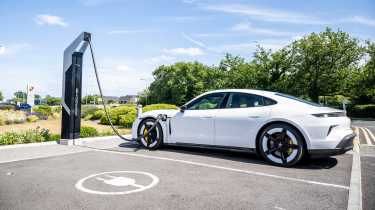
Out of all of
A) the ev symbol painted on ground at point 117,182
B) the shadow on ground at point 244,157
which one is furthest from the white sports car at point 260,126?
the ev symbol painted on ground at point 117,182

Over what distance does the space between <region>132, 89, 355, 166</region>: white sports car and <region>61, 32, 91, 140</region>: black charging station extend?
2.16 m

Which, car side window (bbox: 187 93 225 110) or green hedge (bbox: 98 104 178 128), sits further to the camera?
green hedge (bbox: 98 104 178 128)

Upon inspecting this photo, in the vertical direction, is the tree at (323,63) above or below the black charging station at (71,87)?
above

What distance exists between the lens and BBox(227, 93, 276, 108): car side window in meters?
5.31

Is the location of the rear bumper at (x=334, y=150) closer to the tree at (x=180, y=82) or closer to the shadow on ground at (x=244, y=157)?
the shadow on ground at (x=244, y=157)

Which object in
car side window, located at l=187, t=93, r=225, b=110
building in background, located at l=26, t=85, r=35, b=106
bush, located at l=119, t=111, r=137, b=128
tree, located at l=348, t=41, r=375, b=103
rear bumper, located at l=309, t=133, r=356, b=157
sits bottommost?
rear bumper, located at l=309, t=133, r=356, b=157

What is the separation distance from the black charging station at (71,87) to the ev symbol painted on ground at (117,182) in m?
3.31

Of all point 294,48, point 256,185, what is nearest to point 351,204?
point 256,185

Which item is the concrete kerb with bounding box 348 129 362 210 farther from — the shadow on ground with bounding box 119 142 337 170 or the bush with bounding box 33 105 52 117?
the bush with bounding box 33 105 52 117

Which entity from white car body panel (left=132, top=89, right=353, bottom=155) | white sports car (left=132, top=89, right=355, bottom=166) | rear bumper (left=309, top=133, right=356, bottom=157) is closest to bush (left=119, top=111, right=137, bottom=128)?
white car body panel (left=132, top=89, right=353, bottom=155)

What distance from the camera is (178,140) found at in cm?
618

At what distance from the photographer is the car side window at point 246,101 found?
17.4 feet

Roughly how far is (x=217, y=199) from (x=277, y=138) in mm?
2288

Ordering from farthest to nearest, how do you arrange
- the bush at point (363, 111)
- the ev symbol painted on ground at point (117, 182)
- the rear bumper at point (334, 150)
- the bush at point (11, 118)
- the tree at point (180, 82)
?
the tree at point (180, 82)
the bush at point (363, 111)
the bush at point (11, 118)
the rear bumper at point (334, 150)
the ev symbol painted on ground at point (117, 182)
